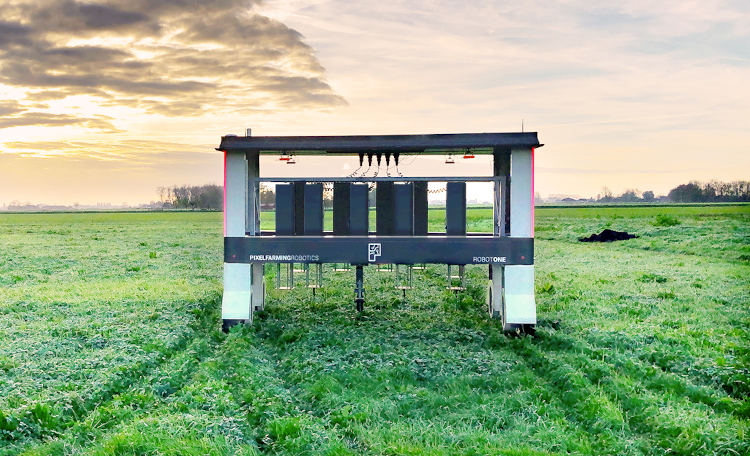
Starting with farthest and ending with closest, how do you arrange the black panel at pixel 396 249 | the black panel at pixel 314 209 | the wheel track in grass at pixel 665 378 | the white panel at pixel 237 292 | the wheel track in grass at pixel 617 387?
the white panel at pixel 237 292 < the black panel at pixel 314 209 < the black panel at pixel 396 249 < the wheel track in grass at pixel 665 378 < the wheel track in grass at pixel 617 387

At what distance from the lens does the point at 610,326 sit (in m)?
12.8

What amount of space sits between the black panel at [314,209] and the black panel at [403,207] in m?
1.52

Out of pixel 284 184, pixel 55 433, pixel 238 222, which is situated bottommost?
pixel 55 433

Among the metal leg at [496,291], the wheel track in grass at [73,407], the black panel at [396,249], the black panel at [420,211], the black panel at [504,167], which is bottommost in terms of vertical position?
the wheel track in grass at [73,407]

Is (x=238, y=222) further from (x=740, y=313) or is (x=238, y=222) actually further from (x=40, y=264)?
(x=40, y=264)

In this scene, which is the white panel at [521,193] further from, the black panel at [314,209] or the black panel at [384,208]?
the black panel at [314,209]

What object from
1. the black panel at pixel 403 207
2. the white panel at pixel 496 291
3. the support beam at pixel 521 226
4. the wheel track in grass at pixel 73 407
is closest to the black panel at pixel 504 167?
the support beam at pixel 521 226

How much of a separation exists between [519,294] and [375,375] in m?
4.44

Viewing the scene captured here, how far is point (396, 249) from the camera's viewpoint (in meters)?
12.2

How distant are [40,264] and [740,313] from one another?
1015 inches

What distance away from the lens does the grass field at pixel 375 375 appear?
7.14 meters

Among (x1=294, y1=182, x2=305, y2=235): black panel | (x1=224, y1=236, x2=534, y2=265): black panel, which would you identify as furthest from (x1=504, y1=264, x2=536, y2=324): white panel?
(x1=294, y1=182, x2=305, y2=235): black panel

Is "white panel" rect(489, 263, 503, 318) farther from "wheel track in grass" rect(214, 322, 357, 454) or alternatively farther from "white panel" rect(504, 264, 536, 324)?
"wheel track in grass" rect(214, 322, 357, 454)

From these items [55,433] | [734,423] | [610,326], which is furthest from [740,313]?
[55,433]
